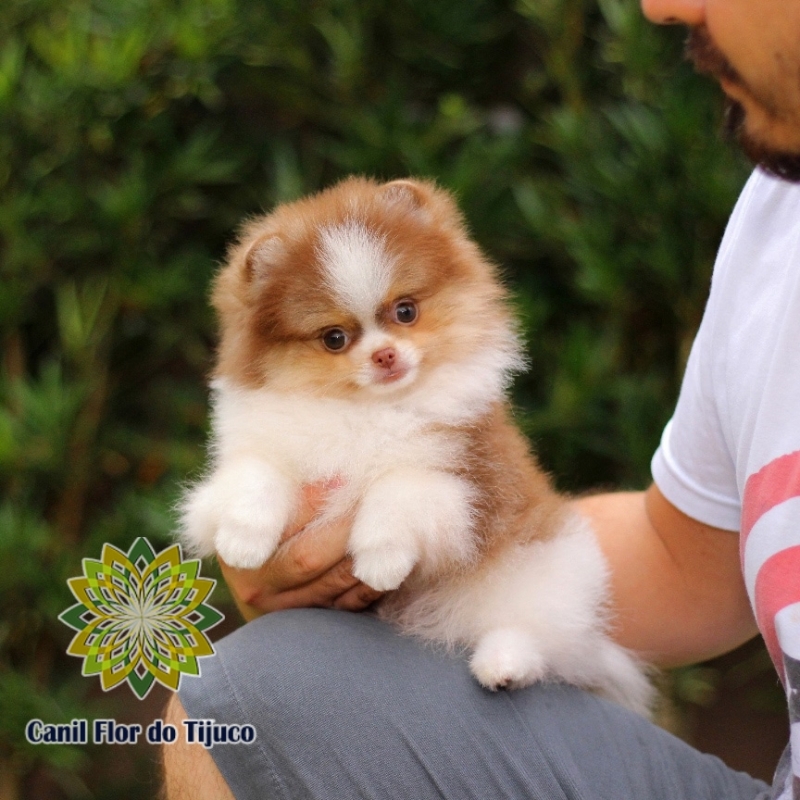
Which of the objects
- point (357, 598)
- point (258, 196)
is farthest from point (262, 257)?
point (258, 196)

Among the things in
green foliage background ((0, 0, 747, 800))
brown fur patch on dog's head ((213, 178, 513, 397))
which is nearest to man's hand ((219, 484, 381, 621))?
brown fur patch on dog's head ((213, 178, 513, 397))

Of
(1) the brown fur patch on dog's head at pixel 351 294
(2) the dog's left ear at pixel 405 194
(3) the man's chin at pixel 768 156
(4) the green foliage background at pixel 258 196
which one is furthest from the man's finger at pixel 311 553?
(4) the green foliage background at pixel 258 196

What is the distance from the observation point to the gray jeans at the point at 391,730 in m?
1.30

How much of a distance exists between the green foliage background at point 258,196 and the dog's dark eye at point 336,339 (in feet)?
3.72

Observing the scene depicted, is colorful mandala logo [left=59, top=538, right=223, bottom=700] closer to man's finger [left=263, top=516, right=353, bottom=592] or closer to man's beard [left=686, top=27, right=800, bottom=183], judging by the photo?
man's finger [left=263, top=516, right=353, bottom=592]

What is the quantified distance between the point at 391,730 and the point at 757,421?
676 millimetres

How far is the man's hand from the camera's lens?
1435mm

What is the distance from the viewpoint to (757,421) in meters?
1.31

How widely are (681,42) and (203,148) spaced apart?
1.38m

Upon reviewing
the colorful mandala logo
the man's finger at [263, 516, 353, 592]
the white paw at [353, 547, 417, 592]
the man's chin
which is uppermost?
the man's chin

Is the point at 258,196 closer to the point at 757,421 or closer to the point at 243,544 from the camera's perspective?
the point at 243,544

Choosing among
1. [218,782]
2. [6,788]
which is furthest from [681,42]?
[6,788]

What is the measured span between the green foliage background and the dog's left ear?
100 centimetres

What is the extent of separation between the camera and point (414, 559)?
140 centimetres
